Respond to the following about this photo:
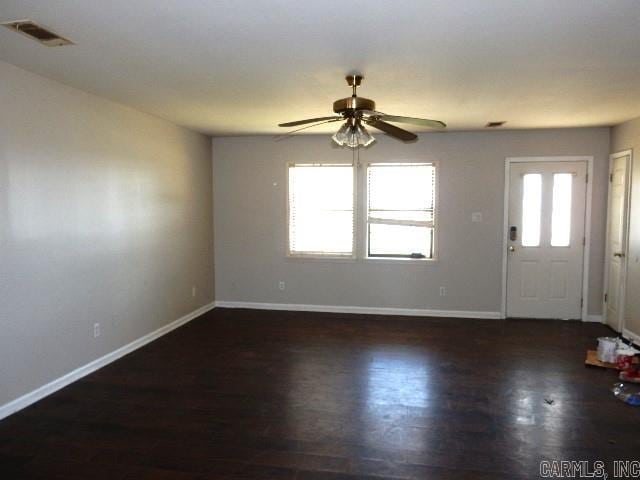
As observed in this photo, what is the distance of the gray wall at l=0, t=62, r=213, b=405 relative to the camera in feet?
10.5

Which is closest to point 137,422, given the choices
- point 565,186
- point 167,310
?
point 167,310

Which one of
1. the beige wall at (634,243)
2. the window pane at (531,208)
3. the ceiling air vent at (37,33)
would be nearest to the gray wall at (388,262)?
the window pane at (531,208)

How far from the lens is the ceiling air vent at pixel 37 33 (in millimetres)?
2416

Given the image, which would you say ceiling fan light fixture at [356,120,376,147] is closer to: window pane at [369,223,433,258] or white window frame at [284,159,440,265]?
white window frame at [284,159,440,265]

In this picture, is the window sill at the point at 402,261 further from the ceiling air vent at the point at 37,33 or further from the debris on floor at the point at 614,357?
the ceiling air vent at the point at 37,33

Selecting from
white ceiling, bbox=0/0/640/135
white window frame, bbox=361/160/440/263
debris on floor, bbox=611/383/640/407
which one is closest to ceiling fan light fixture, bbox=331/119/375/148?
white ceiling, bbox=0/0/640/135

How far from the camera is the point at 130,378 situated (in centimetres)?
387

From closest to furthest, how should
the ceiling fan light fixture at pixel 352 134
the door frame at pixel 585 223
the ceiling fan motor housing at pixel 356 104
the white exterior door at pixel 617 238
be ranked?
the ceiling fan motor housing at pixel 356 104 < the ceiling fan light fixture at pixel 352 134 < the white exterior door at pixel 617 238 < the door frame at pixel 585 223

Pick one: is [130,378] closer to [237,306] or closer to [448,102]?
[237,306]

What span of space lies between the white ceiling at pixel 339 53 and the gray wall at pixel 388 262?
1.31 m

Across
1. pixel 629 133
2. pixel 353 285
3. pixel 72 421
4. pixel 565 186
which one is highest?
pixel 629 133

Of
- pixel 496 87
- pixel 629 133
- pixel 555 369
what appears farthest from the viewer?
pixel 629 133

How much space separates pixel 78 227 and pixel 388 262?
3799mm

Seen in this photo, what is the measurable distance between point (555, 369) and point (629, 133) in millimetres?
2877
